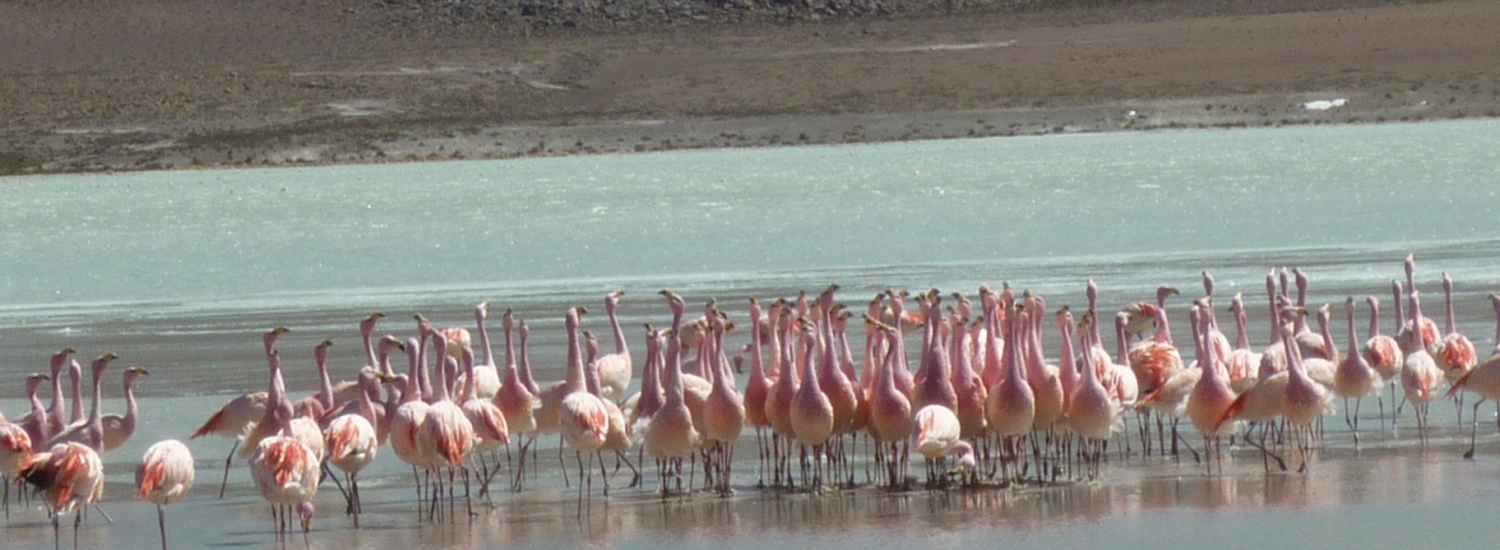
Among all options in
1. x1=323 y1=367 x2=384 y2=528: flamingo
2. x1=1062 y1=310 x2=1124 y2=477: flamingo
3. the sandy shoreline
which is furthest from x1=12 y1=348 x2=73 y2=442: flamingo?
the sandy shoreline

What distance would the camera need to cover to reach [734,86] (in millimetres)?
55750

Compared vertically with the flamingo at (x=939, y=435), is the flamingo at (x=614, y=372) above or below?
above

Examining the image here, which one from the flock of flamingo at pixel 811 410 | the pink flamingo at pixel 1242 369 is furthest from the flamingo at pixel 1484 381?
the pink flamingo at pixel 1242 369

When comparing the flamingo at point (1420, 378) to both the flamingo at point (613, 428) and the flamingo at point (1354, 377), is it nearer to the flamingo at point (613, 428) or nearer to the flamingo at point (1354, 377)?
the flamingo at point (1354, 377)

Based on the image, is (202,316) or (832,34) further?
(832,34)

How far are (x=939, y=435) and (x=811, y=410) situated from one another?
22.3 inches

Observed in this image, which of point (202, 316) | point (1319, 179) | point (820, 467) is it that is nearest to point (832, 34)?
point (1319, 179)

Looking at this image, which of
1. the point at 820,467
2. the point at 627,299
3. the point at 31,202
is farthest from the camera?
the point at 31,202

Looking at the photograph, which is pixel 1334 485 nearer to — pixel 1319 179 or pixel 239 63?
pixel 1319 179

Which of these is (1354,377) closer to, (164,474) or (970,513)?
(970,513)

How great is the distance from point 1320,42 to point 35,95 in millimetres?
32151

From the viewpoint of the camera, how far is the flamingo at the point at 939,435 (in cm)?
805

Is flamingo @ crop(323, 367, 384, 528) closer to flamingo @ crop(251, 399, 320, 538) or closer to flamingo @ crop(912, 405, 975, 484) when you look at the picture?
flamingo @ crop(251, 399, 320, 538)

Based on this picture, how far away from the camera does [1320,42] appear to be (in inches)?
2249
